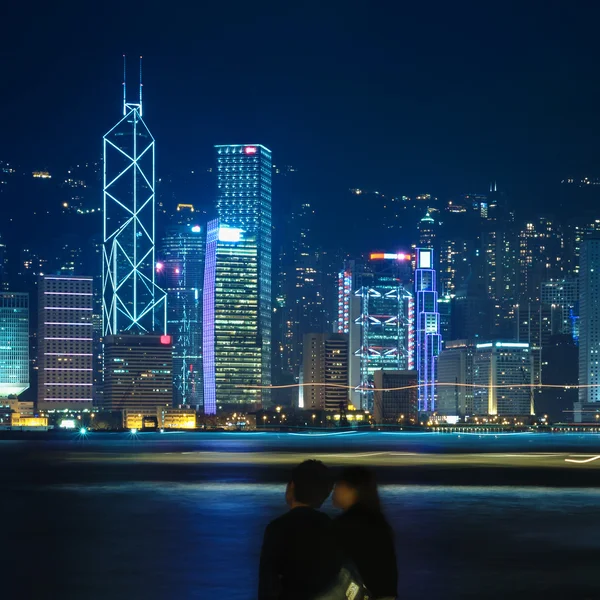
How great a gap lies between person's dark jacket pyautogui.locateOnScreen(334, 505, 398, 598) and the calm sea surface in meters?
8.33

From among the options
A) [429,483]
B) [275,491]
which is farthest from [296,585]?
[429,483]

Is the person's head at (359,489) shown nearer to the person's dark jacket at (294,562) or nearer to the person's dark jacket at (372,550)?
the person's dark jacket at (372,550)

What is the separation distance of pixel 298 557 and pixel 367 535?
122cm

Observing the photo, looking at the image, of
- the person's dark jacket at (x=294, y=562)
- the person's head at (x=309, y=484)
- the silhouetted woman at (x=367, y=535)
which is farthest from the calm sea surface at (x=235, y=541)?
the person's dark jacket at (x=294, y=562)

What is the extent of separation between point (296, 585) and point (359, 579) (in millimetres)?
495

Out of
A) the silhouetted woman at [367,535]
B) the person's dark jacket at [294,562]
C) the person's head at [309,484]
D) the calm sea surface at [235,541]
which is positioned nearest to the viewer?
the person's dark jacket at [294,562]

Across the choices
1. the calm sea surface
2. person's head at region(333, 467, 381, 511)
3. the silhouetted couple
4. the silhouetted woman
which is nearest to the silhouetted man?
the silhouetted couple

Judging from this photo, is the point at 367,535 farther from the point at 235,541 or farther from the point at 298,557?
the point at 235,541

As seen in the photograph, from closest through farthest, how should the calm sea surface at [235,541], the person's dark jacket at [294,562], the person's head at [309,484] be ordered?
1. the person's dark jacket at [294,562]
2. the person's head at [309,484]
3. the calm sea surface at [235,541]

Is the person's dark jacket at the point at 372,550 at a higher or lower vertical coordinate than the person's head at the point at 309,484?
lower

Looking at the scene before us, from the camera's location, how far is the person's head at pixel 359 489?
903 centimetres

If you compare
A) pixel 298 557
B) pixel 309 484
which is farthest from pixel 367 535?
pixel 298 557

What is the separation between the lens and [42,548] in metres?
23.6

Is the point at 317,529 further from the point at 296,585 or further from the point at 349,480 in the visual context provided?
the point at 349,480
